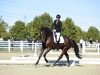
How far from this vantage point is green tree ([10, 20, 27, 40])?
221 feet

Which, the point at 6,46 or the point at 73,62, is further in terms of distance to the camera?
the point at 6,46

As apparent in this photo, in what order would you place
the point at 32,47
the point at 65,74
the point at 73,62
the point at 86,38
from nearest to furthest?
the point at 65,74, the point at 73,62, the point at 32,47, the point at 86,38

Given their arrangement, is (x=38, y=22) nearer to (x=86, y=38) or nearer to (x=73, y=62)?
(x=86, y=38)

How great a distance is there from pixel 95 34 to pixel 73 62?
81369 mm

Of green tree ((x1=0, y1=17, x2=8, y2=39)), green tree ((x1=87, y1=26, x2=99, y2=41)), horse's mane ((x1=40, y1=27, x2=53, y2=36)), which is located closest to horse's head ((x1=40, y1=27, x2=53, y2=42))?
horse's mane ((x1=40, y1=27, x2=53, y2=36))

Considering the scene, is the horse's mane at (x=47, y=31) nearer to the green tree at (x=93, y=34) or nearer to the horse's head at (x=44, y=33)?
the horse's head at (x=44, y=33)

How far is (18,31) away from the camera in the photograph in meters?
70.6

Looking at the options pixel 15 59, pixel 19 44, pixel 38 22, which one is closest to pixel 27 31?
pixel 38 22

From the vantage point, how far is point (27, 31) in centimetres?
6656

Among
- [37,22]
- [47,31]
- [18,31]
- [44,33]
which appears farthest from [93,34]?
[44,33]

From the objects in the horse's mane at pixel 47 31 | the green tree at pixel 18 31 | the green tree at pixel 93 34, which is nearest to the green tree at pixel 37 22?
the green tree at pixel 18 31

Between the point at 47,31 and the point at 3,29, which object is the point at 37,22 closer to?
the point at 3,29

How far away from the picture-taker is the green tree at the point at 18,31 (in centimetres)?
6731

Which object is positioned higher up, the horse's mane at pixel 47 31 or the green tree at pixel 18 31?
the green tree at pixel 18 31
